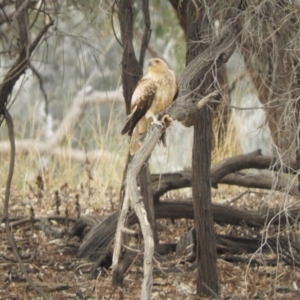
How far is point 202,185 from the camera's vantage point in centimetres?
557

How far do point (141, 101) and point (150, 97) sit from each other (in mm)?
61

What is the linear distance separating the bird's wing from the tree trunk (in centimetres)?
29

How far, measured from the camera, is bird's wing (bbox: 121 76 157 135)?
5.37 meters

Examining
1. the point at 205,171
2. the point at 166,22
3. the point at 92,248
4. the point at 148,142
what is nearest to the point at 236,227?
the point at 92,248

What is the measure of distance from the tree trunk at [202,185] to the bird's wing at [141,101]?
0.96 ft

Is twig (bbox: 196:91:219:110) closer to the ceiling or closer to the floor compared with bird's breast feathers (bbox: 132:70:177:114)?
closer to the floor

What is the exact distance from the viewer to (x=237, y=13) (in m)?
5.17

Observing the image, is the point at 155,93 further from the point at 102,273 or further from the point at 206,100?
the point at 102,273

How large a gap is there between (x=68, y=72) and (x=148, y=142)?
16512 millimetres

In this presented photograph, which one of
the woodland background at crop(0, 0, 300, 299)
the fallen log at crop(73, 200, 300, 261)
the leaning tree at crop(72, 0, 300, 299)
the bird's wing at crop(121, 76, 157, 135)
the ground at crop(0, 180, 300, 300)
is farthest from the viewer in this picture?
the fallen log at crop(73, 200, 300, 261)

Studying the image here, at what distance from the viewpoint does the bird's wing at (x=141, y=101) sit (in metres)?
5.37

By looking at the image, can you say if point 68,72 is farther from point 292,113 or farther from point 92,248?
point 292,113

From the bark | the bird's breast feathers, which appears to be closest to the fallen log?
the bark

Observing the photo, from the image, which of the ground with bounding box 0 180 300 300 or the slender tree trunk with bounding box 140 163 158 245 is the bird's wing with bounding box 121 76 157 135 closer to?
the slender tree trunk with bounding box 140 163 158 245
